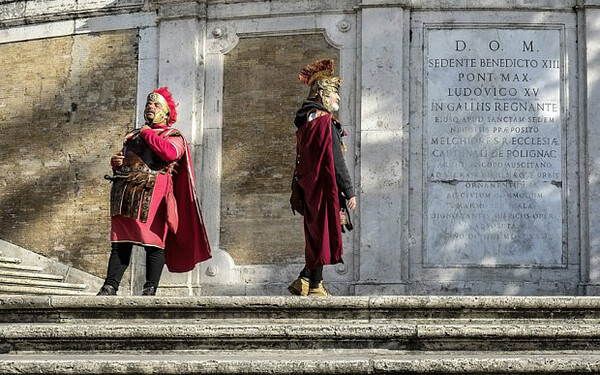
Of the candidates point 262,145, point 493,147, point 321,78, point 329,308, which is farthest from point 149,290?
point 493,147

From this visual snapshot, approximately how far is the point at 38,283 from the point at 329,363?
6551 mm

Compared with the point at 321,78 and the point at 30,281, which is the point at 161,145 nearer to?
the point at 321,78

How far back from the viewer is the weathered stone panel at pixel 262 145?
1273cm

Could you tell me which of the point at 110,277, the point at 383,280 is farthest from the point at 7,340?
the point at 383,280

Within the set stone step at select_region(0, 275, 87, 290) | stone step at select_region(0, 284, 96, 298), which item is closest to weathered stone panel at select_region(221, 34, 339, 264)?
stone step at select_region(0, 275, 87, 290)

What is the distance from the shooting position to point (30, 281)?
40.5ft

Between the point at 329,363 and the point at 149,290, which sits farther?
the point at 149,290

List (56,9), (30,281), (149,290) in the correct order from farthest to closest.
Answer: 1. (56,9)
2. (30,281)
3. (149,290)

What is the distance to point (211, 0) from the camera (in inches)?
524

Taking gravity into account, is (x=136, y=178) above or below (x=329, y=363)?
above

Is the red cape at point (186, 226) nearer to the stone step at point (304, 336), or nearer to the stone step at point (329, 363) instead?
the stone step at point (304, 336)

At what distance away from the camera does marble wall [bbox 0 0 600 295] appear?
12.5 m

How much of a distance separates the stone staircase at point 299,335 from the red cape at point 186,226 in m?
1.68

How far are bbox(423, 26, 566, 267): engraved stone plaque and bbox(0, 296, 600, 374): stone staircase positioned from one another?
16.5ft
